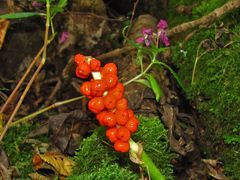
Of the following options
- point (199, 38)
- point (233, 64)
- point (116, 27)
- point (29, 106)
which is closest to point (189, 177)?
point (233, 64)

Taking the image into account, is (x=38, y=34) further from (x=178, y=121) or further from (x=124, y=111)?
(x=124, y=111)

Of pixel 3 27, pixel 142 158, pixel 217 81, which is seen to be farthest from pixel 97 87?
pixel 3 27

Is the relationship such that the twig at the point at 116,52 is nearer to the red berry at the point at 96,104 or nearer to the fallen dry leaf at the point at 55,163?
the fallen dry leaf at the point at 55,163

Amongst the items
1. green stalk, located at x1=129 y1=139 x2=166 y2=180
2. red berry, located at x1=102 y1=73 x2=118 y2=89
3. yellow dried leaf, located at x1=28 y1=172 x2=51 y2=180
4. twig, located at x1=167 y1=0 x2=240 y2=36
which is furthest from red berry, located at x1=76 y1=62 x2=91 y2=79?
twig, located at x1=167 y1=0 x2=240 y2=36

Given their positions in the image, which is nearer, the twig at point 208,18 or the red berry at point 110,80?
the red berry at point 110,80

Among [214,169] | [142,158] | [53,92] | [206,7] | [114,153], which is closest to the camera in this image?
[142,158]

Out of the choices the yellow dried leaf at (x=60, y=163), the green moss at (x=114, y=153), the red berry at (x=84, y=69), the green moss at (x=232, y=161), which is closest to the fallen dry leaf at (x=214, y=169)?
the green moss at (x=232, y=161)

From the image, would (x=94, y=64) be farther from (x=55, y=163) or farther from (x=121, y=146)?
(x=55, y=163)
